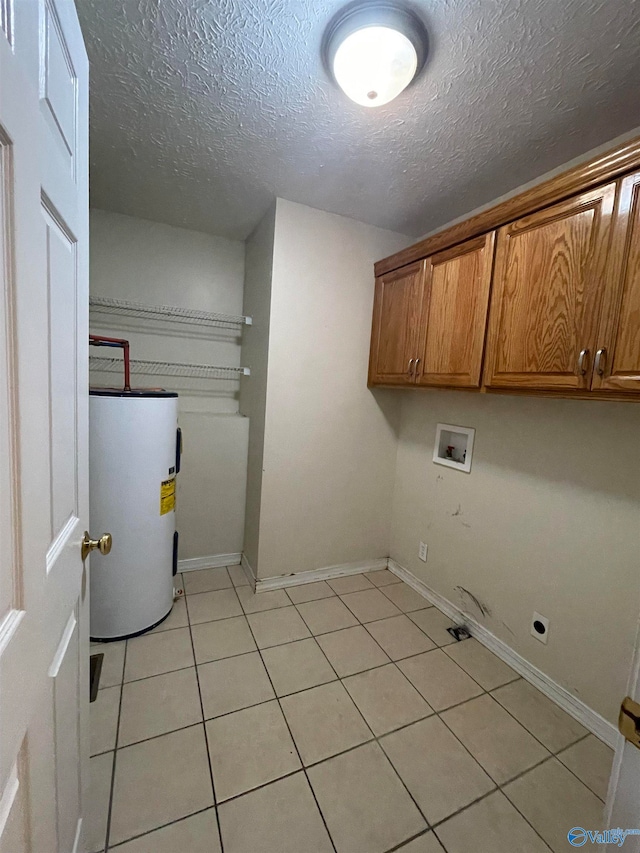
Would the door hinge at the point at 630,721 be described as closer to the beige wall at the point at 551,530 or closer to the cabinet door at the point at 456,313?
the beige wall at the point at 551,530

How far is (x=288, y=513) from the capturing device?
2.34 metres

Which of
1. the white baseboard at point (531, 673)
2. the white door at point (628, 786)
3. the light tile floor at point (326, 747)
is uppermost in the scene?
the white door at point (628, 786)

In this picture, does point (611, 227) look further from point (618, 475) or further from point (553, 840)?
point (553, 840)

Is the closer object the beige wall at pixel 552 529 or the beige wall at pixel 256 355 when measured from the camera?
the beige wall at pixel 552 529

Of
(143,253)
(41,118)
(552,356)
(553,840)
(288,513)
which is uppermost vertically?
(143,253)

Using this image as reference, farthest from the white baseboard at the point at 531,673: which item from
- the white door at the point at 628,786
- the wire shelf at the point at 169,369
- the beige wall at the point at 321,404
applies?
the wire shelf at the point at 169,369

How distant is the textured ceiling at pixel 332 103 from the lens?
103cm

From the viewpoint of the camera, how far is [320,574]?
2.49m

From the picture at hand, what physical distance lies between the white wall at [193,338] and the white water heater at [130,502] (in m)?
0.54

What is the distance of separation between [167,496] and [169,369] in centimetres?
104

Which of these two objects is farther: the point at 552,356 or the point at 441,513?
the point at 441,513

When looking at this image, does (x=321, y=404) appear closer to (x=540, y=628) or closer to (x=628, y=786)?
(x=540, y=628)

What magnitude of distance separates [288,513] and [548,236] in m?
1.99

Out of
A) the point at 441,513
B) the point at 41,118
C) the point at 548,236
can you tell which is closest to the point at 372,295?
the point at 548,236
